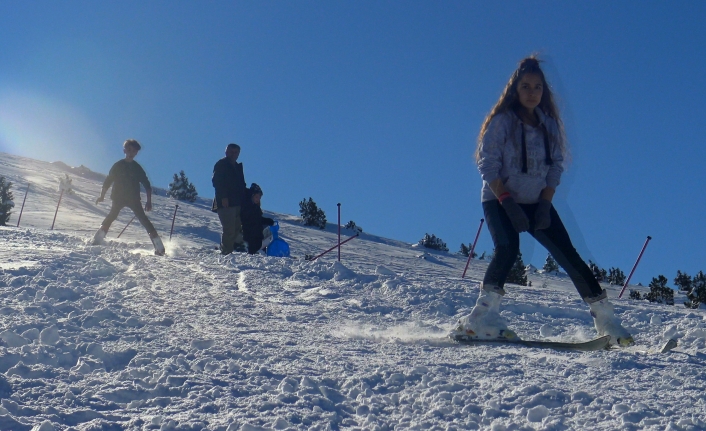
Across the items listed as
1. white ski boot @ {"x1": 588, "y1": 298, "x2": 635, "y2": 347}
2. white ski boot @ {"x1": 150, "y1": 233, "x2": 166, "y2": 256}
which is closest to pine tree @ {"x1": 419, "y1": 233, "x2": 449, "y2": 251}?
white ski boot @ {"x1": 150, "y1": 233, "x2": 166, "y2": 256}

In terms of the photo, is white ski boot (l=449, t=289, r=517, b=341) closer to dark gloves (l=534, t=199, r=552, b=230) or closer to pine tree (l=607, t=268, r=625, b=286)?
dark gloves (l=534, t=199, r=552, b=230)

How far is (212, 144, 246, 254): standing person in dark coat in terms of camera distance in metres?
9.71

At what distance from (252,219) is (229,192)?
0.76m

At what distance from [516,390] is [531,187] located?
5.42 feet

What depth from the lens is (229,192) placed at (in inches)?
384

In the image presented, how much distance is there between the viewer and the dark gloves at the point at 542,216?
3.83 meters

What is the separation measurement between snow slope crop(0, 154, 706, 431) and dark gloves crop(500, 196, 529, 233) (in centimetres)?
74

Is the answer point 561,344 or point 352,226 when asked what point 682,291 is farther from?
point 352,226

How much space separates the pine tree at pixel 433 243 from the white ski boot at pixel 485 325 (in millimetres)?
26424

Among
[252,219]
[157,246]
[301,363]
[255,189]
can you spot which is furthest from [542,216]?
[255,189]

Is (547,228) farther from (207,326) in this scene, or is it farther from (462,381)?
(207,326)

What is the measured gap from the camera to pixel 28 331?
327 centimetres

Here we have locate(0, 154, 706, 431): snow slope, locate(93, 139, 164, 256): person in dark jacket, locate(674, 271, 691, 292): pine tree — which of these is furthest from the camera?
locate(674, 271, 691, 292): pine tree

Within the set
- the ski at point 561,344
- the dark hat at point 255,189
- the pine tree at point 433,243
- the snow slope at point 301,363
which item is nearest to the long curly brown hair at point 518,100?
the ski at point 561,344
